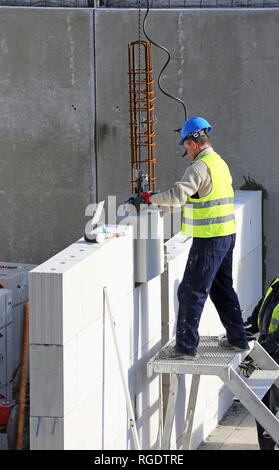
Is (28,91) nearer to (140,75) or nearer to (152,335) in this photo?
(140,75)

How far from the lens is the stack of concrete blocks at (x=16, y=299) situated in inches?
361

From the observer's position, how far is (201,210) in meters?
6.92

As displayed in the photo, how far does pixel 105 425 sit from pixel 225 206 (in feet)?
5.96

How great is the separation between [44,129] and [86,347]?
545 cm

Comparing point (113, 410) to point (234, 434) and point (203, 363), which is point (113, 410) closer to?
point (203, 363)

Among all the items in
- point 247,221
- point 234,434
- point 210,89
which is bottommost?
point 234,434

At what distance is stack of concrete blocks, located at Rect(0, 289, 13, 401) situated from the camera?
8.90 meters

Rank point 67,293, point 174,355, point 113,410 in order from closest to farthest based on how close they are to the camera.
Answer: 1. point 67,293
2. point 113,410
3. point 174,355

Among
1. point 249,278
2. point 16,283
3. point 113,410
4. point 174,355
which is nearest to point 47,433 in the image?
point 113,410

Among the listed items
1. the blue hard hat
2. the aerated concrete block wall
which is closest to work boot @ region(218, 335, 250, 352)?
the aerated concrete block wall

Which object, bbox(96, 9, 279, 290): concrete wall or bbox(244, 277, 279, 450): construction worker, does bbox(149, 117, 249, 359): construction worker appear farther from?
bbox(96, 9, 279, 290): concrete wall

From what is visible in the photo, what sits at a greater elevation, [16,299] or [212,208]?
[212,208]

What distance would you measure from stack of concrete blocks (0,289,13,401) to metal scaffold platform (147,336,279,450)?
1.97 meters

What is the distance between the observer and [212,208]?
6.92 m
